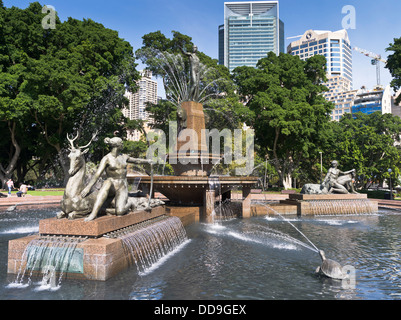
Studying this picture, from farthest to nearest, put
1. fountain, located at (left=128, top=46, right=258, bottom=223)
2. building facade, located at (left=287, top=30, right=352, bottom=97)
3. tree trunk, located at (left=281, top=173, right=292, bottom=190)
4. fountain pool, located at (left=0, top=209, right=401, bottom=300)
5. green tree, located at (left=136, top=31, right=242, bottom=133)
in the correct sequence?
building facade, located at (left=287, top=30, right=352, bottom=97) < tree trunk, located at (left=281, top=173, right=292, bottom=190) < green tree, located at (left=136, top=31, right=242, bottom=133) < fountain, located at (left=128, top=46, right=258, bottom=223) < fountain pool, located at (left=0, top=209, right=401, bottom=300)

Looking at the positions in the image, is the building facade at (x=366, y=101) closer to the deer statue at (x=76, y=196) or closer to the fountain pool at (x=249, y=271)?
the fountain pool at (x=249, y=271)

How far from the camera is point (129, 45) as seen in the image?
35969mm

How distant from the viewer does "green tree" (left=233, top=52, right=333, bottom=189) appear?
3306cm

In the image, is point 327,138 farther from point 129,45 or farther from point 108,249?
point 108,249

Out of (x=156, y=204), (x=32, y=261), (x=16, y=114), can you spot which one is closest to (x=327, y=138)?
(x=156, y=204)

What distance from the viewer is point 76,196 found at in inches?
294

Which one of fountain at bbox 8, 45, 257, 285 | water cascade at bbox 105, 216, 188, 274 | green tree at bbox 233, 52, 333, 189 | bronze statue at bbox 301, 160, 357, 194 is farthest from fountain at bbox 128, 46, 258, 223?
green tree at bbox 233, 52, 333, 189

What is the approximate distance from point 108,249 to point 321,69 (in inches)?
1483

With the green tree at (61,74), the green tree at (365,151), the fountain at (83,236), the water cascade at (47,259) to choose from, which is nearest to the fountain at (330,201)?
the fountain at (83,236)

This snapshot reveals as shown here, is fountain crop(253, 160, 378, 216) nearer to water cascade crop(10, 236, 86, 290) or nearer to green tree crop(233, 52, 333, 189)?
water cascade crop(10, 236, 86, 290)

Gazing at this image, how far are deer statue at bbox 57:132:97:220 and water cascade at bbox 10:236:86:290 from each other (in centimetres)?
82

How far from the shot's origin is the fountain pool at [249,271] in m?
5.74

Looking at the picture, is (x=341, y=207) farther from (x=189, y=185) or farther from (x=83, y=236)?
(x=83, y=236)

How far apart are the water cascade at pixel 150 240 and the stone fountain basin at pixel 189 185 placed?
126 inches
